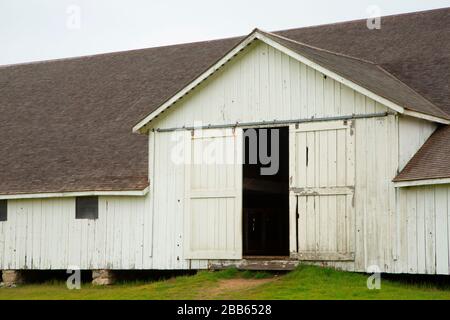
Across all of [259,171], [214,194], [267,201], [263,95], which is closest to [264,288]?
[214,194]

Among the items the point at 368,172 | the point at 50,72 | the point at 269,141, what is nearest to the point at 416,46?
the point at 269,141

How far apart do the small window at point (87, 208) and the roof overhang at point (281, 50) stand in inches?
97.7

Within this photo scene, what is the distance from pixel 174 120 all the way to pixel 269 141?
3644 mm

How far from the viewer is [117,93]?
3097 cm

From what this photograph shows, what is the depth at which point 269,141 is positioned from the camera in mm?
27016

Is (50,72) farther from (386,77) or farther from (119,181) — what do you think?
(386,77)

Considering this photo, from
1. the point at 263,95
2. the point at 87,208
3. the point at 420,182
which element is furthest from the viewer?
the point at 87,208

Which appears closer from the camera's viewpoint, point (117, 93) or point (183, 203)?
point (183, 203)

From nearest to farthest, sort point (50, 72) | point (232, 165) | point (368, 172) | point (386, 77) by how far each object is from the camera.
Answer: point (368, 172), point (232, 165), point (386, 77), point (50, 72)

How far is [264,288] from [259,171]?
7.28 m

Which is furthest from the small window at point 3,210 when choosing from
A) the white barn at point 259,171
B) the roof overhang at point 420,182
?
the roof overhang at point 420,182

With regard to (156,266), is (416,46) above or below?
above

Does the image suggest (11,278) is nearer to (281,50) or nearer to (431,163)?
(281,50)

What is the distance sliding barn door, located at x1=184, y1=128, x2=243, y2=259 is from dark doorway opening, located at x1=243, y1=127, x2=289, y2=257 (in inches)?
99.2
